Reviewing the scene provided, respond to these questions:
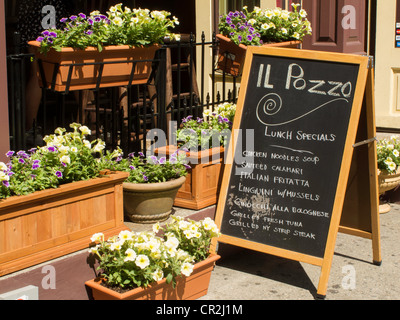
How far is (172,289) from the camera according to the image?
418 cm

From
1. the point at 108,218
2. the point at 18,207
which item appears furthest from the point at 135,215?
the point at 18,207

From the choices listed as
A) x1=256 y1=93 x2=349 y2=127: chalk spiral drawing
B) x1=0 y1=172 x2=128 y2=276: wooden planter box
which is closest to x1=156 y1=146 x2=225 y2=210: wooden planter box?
x1=256 y1=93 x2=349 y2=127: chalk spiral drawing

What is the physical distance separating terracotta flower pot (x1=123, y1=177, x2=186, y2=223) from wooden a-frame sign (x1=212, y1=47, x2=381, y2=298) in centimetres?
36

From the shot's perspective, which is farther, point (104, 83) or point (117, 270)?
point (104, 83)

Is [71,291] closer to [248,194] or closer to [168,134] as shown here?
[248,194]

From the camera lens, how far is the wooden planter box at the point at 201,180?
5.19 metres

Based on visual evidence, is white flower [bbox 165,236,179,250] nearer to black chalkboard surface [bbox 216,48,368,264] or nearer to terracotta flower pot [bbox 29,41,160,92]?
black chalkboard surface [bbox 216,48,368,264]

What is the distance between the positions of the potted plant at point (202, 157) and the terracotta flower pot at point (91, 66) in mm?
554

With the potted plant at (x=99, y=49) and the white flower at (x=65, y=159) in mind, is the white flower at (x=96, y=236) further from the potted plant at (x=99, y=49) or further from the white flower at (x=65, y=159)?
the potted plant at (x=99, y=49)

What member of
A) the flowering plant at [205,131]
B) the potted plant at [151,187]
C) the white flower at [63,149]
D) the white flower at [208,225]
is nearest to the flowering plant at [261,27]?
the flowering plant at [205,131]

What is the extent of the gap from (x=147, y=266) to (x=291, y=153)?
1.29 meters

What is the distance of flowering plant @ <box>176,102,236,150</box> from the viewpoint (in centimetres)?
535

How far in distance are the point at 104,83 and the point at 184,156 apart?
0.75 metres
